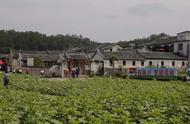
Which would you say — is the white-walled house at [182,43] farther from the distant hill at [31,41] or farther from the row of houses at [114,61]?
the distant hill at [31,41]

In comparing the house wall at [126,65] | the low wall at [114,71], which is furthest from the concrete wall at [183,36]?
the low wall at [114,71]

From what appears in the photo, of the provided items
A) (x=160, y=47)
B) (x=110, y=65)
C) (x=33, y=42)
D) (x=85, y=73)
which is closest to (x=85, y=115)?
(x=85, y=73)

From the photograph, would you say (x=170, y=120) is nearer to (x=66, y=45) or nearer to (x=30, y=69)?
(x=30, y=69)

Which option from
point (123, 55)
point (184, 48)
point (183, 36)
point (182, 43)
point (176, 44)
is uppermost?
point (183, 36)

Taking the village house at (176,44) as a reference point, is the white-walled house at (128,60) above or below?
below

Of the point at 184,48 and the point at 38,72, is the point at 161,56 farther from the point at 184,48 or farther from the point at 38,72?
the point at 38,72

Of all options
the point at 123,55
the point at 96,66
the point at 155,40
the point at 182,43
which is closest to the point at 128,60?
the point at 123,55

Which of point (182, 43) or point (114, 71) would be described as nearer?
point (114, 71)

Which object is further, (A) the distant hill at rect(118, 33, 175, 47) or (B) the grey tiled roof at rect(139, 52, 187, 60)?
(A) the distant hill at rect(118, 33, 175, 47)

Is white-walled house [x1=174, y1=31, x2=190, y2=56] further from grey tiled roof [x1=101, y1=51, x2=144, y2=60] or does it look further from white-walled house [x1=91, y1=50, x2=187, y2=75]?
grey tiled roof [x1=101, y1=51, x2=144, y2=60]

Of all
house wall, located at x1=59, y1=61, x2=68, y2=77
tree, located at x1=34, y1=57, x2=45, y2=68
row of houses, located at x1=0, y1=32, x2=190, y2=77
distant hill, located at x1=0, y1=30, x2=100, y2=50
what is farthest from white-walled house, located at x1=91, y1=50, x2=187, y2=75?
distant hill, located at x1=0, y1=30, x2=100, y2=50

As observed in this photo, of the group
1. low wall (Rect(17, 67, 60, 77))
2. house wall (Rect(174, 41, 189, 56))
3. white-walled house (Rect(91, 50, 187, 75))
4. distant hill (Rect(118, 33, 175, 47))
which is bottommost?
low wall (Rect(17, 67, 60, 77))

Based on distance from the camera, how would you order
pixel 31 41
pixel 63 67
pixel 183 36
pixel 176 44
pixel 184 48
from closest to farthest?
pixel 63 67
pixel 184 48
pixel 183 36
pixel 176 44
pixel 31 41

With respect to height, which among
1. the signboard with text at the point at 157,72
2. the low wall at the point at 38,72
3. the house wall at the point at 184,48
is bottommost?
the low wall at the point at 38,72
